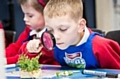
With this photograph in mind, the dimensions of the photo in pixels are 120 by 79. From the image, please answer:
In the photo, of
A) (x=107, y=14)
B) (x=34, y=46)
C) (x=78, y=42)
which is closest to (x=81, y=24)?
(x=78, y=42)

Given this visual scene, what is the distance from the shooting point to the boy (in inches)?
49.1

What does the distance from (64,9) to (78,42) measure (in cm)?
17

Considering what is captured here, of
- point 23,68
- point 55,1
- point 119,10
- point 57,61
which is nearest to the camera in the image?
point 23,68

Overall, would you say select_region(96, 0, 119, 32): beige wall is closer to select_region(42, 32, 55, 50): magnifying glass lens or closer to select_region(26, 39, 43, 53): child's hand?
select_region(26, 39, 43, 53): child's hand

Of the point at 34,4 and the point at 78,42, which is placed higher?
the point at 34,4

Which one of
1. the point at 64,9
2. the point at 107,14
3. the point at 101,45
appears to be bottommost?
the point at 101,45

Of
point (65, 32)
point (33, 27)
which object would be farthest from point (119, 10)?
point (65, 32)

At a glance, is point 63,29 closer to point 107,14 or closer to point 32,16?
point 32,16

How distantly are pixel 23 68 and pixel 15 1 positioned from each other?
10.1 feet

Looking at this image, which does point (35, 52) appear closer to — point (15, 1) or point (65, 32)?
point (65, 32)

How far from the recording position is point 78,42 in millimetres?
1318

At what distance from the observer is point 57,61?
58.8 inches

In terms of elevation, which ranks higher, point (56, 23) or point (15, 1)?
point (15, 1)

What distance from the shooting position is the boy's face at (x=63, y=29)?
4.00 ft
